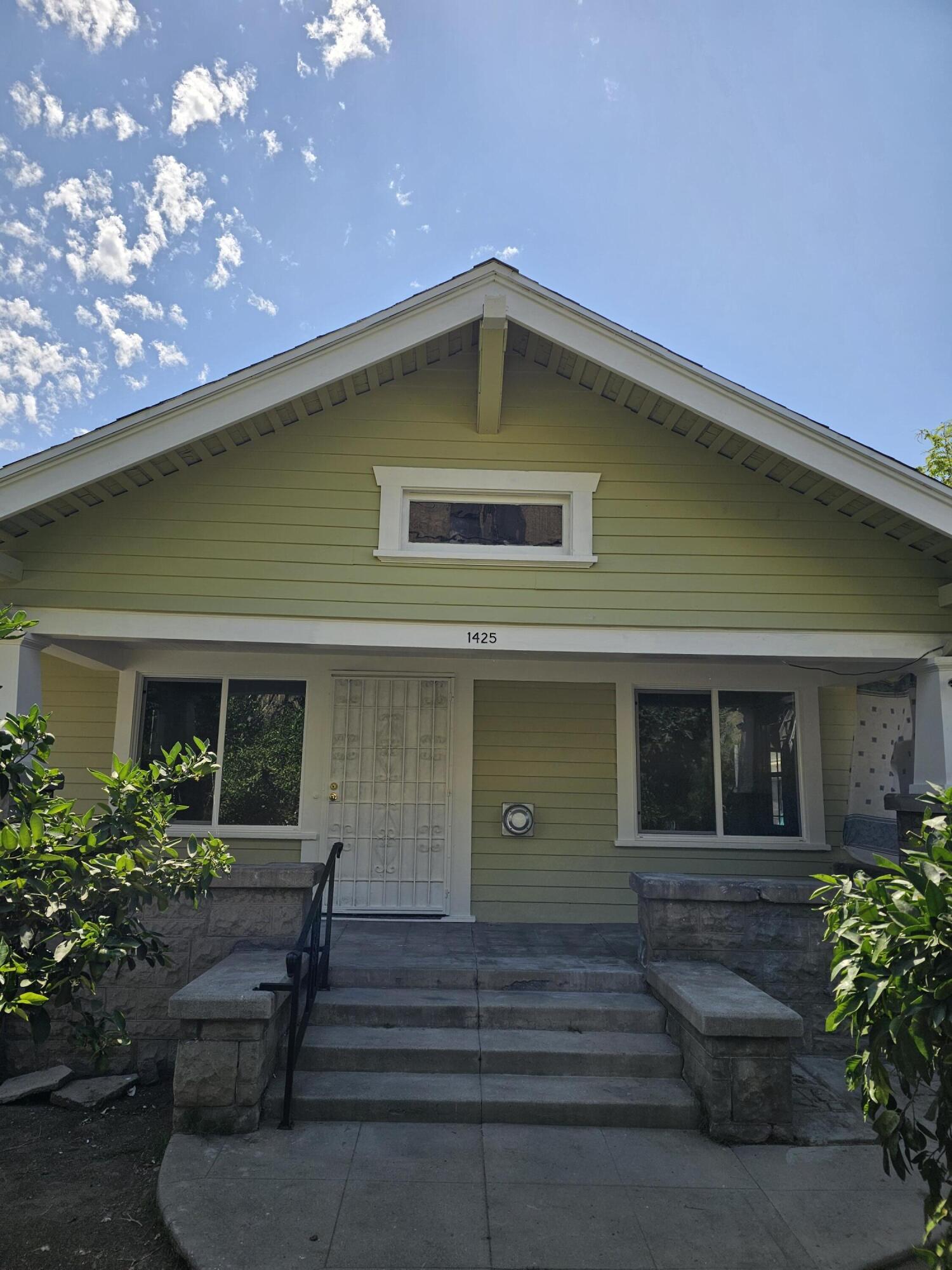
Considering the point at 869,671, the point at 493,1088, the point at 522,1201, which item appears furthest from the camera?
the point at 869,671

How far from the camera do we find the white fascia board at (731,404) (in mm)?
5969

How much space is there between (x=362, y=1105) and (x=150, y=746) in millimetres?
4626

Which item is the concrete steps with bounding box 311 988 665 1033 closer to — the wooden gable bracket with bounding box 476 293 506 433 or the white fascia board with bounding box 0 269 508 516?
the white fascia board with bounding box 0 269 508 516

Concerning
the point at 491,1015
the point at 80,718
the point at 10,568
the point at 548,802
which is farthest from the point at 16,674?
the point at 548,802

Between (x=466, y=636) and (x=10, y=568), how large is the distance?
3.47 m

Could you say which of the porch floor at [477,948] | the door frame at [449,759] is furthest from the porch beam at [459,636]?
the porch floor at [477,948]

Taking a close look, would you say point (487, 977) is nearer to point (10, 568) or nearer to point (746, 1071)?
point (746, 1071)

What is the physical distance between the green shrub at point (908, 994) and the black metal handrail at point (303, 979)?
285 cm

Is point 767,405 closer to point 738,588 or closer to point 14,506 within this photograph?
point 738,588

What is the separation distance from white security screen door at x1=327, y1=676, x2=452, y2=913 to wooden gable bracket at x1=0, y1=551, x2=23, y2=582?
2897 millimetres

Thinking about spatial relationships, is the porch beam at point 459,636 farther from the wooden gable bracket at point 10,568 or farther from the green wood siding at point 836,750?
the green wood siding at point 836,750

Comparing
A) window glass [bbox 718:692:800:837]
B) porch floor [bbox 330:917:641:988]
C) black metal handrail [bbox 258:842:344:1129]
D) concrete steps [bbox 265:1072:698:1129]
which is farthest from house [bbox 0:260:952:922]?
concrete steps [bbox 265:1072:698:1129]

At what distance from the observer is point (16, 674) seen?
6094mm

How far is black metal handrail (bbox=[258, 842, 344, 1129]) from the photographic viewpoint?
4.29 m
